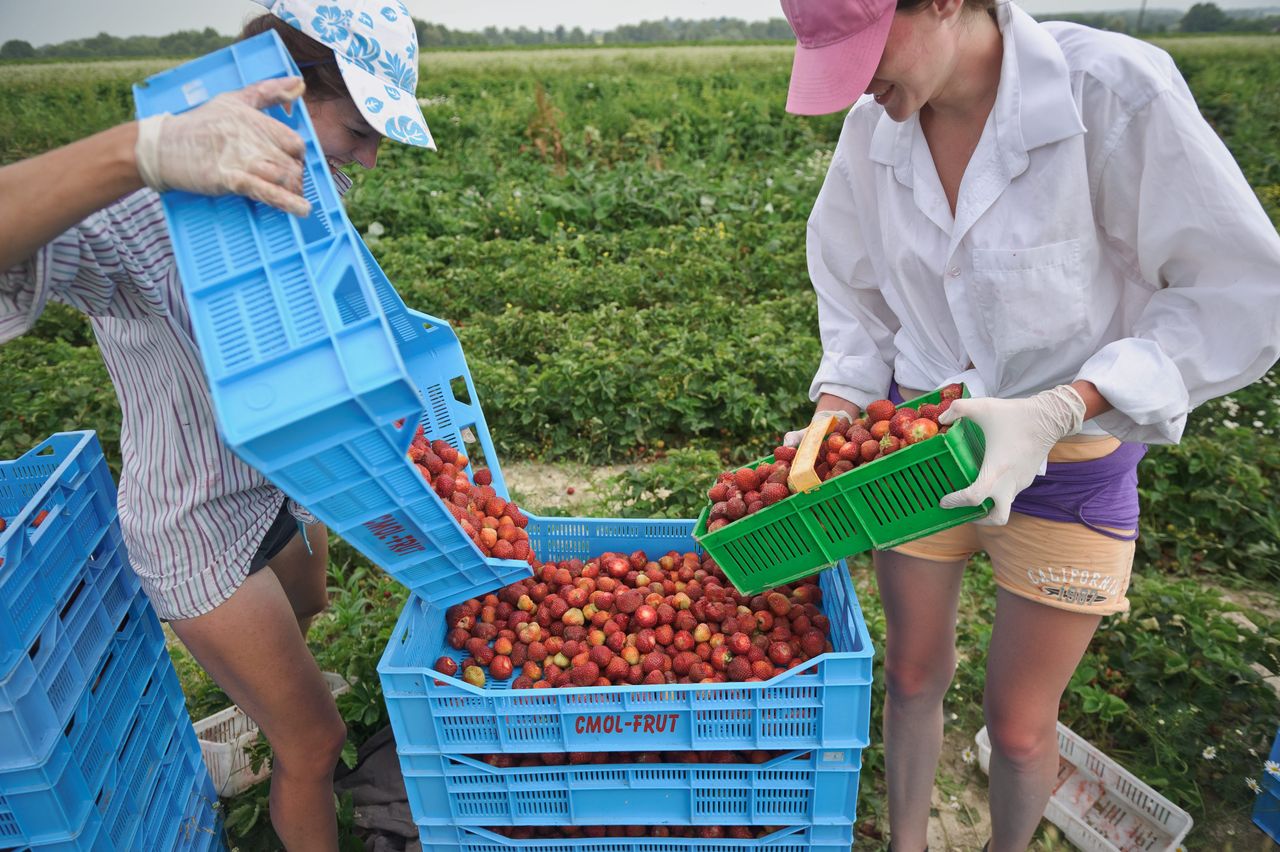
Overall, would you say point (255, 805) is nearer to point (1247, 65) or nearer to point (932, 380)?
point (932, 380)

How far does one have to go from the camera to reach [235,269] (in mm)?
1524

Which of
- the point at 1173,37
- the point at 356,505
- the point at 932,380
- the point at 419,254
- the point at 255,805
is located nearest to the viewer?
the point at 356,505

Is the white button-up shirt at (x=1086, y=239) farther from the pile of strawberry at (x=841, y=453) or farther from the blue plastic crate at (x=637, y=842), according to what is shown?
the blue plastic crate at (x=637, y=842)

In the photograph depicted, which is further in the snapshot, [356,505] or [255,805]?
[255,805]

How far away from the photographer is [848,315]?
244cm

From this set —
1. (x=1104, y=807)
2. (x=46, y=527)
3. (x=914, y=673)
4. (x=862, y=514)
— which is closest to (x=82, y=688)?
(x=46, y=527)

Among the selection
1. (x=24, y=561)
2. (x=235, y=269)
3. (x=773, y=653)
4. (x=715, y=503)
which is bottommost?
(x=773, y=653)

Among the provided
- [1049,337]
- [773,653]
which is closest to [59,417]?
[773,653]

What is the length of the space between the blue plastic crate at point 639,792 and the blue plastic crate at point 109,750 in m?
0.65

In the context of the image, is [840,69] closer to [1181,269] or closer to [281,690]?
[1181,269]

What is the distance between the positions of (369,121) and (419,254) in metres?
5.99

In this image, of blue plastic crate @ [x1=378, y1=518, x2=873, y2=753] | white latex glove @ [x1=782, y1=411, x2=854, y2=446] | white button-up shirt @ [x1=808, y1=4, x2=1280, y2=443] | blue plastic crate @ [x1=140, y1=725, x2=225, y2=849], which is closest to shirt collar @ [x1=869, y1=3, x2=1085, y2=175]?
white button-up shirt @ [x1=808, y1=4, x2=1280, y2=443]

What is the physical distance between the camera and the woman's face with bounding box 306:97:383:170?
2.00 m

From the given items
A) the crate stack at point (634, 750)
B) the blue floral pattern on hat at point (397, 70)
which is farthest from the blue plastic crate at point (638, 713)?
the blue floral pattern on hat at point (397, 70)
